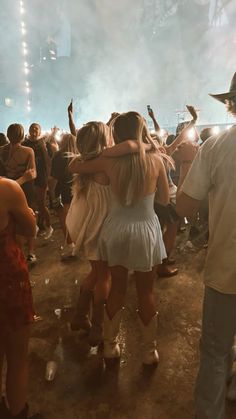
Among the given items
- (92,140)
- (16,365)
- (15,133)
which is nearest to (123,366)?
(16,365)

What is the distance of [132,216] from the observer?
2.39 metres

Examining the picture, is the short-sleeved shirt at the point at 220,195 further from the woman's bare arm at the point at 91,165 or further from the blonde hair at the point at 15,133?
the blonde hair at the point at 15,133

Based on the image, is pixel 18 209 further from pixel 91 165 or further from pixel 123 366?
pixel 123 366

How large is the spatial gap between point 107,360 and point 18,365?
3.60 feet

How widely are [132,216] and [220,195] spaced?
0.91 meters

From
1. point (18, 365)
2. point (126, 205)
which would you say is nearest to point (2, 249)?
point (18, 365)

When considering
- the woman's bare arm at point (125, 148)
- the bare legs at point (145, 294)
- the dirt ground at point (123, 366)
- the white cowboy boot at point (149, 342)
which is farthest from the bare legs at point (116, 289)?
the woman's bare arm at point (125, 148)

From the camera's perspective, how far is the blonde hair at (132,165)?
2.27 m

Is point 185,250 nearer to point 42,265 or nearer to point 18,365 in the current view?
point 42,265

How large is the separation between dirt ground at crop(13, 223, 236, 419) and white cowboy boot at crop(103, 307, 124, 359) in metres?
0.12

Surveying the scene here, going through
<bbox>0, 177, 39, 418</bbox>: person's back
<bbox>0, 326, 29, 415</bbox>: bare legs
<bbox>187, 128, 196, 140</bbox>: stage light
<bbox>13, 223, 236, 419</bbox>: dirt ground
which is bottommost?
<bbox>13, 223, 236, 419</bbox>: dirt ground

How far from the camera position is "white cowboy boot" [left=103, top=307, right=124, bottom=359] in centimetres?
262

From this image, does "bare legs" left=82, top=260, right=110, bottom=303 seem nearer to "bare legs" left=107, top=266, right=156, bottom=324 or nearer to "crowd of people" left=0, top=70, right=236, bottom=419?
"crowd of people" left=0, top=70, right=236, bottom=419

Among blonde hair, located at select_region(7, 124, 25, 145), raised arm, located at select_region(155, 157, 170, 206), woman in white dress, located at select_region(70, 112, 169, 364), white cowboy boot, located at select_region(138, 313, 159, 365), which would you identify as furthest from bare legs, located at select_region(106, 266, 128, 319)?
blonde hair, located at select_region(7, 124, 25, 145)
